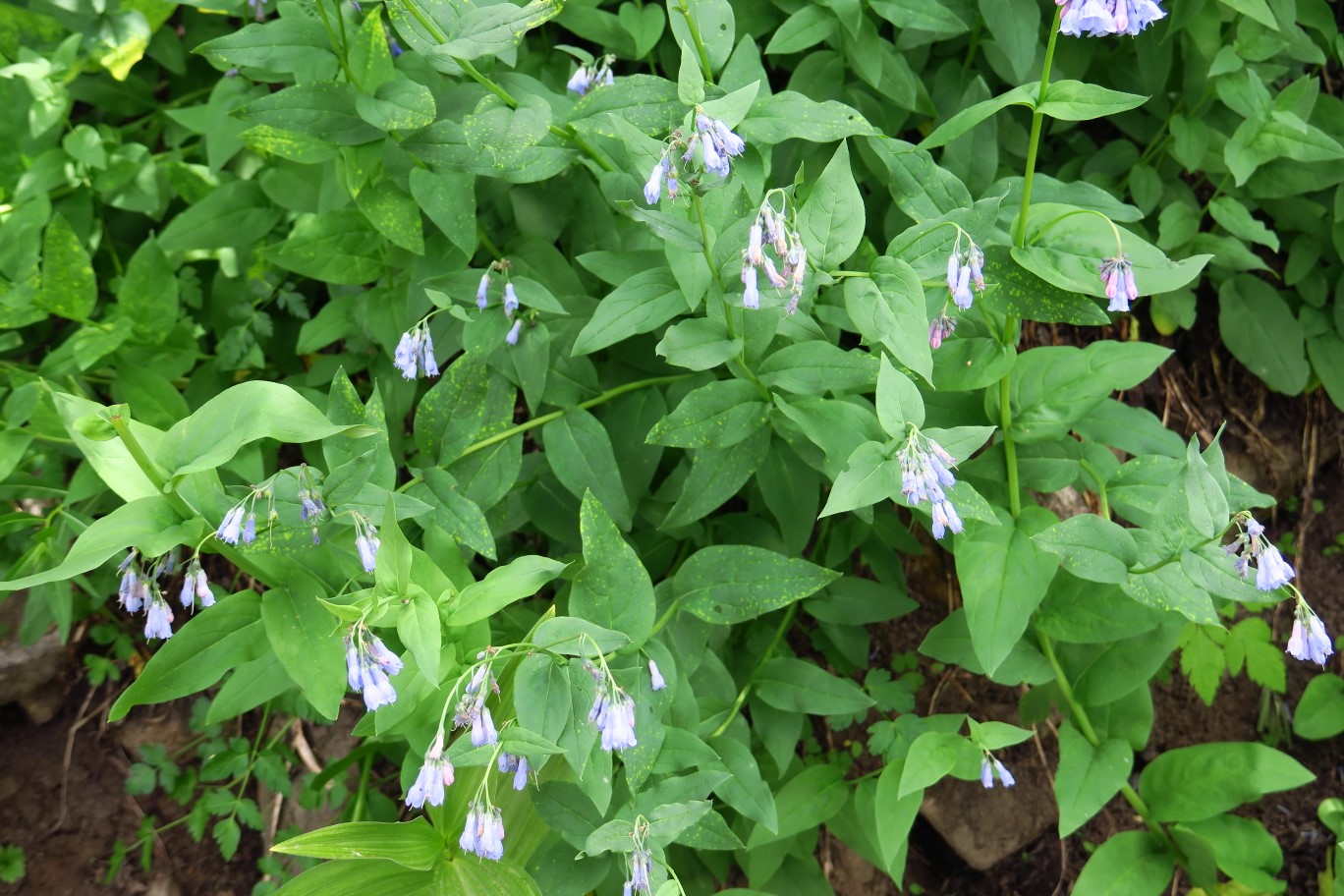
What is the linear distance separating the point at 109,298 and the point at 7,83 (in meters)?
0.86

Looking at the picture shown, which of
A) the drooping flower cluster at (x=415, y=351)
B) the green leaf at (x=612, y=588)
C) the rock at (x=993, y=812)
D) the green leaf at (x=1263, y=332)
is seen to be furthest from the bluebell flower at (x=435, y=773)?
the green leaf at (x=1263, y=332)

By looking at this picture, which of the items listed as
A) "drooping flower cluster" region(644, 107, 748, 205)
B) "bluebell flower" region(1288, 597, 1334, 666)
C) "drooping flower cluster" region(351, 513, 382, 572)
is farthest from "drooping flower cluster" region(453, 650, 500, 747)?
"bluebell flower" region(1288, 597, 1334, 666)

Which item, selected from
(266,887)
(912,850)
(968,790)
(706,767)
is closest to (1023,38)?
(706,767)

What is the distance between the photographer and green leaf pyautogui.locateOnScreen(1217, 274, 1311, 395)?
13.3 feet

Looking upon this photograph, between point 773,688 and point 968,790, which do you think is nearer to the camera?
point 773,688

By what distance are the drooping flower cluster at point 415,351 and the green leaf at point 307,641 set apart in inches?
25.1

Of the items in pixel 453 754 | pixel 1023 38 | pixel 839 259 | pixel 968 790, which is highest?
pixel 1023 38

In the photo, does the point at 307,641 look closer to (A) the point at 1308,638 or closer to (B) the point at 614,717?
(B) the point at 614,717

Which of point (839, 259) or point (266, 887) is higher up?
point (839, 259)

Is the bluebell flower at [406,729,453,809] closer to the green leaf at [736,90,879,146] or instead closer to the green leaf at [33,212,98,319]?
the green leaf at [736,90,879,146]

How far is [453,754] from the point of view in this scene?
212cm

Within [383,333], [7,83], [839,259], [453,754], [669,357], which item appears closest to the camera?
[453,754]

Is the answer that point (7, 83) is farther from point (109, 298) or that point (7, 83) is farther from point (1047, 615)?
point (1047, 615)

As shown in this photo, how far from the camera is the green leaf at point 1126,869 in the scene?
3.12 metres
